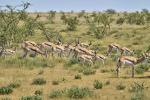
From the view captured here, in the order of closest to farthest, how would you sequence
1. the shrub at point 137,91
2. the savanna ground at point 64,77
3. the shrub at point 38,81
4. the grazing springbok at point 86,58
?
1. the shrub at point 137,91
2. the savanna ground at point 64,77
3. the shrub at point 38,81
4. the grazing springbok at point 86,58

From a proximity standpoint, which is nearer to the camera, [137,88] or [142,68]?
[137,88]

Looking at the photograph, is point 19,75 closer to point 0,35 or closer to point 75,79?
point 75,79

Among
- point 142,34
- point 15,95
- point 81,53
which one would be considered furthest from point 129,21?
point 15,95

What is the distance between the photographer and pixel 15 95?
18.0 meters

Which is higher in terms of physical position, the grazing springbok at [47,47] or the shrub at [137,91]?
the grazing springbok at [47,47]

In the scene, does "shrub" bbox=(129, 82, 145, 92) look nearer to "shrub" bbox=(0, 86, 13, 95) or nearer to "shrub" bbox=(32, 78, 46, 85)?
"shrub" bbox=(32, 78, 46, 85)

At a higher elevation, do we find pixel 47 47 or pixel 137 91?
pixel 47 47

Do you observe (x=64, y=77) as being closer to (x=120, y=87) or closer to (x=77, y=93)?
(x=120, y=87)

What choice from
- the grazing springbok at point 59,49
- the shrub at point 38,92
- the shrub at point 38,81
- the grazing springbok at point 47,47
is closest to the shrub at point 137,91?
the shrub at point 38,92

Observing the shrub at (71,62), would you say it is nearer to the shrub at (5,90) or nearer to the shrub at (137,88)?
the shrub at (137,88)

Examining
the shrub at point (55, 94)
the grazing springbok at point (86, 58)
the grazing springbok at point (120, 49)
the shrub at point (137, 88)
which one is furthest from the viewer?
the grazing springbok at point (120, 49)

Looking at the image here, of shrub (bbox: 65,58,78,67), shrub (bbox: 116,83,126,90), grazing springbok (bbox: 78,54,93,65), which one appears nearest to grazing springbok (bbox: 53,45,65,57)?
shrub (bbox: 65,58,78,67)

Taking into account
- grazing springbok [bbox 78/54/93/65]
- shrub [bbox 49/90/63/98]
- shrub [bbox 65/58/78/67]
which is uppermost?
grazing springbok [bbox 78/54/93/65]

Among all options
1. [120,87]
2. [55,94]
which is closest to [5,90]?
[55,94]
